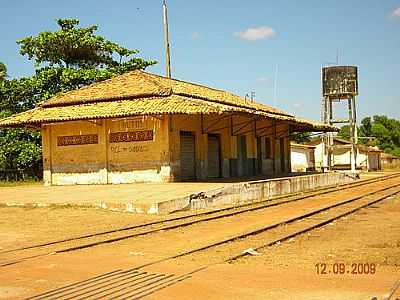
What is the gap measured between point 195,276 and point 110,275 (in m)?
1.08

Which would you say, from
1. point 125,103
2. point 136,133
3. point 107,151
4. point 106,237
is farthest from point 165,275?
point 125,103

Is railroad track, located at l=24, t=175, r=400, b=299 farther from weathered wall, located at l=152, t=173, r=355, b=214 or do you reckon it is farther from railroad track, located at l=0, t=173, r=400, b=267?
weathered wall, located at l=152, t=173, r=355, b=214

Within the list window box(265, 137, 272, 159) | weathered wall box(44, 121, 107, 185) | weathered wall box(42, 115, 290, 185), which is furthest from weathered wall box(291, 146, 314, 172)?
weathered wall box(44, 121, 107, 185)

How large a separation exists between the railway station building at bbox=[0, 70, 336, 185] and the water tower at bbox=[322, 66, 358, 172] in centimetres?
2336

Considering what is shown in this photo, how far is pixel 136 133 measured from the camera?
21500 mm

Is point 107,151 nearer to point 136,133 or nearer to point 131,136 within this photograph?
point 131,136

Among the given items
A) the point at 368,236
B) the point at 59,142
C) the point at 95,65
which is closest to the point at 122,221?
the point at 368,236

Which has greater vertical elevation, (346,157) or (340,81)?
(340,81)

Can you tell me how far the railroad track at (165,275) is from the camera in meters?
5.68

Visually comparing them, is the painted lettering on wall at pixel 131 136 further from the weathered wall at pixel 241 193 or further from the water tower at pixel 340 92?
the water tower at pixel 340 92

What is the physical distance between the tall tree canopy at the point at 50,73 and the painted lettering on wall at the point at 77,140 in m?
Result: 8.23

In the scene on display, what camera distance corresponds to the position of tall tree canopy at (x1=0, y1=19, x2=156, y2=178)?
31.6m
